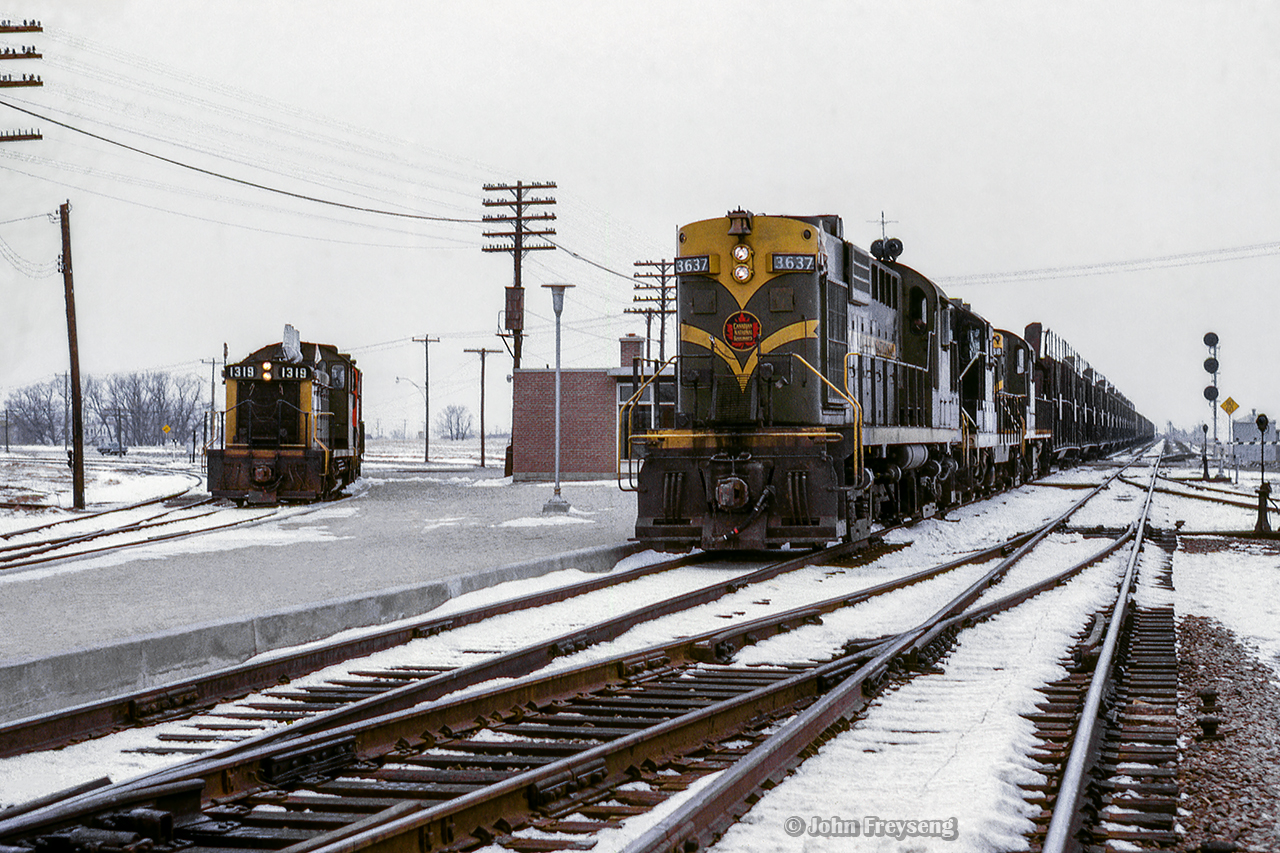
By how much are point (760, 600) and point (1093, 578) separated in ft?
11.9

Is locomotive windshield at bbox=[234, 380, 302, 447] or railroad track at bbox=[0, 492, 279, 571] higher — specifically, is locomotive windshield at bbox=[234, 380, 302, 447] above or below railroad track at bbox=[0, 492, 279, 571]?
above

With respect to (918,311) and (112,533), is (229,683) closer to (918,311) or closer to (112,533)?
(918,311)

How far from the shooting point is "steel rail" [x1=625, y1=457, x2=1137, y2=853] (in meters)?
3.53

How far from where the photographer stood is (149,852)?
347 centimetres

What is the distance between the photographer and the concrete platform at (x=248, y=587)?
6.43 meters

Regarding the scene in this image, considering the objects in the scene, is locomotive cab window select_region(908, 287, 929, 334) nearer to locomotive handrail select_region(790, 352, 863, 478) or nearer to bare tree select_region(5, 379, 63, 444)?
locomotive handrail select_region(790, 352, 863, 478)

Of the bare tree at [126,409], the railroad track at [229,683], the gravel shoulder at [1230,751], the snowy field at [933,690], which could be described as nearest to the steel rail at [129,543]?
the snowy field at [933,690]

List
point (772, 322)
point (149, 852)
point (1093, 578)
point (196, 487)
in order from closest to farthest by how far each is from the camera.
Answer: point (149, 852) < point (1093, 578) < point (772, 322) < point (196, 487)

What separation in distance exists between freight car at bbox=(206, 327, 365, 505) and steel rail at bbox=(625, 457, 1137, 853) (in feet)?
57.1

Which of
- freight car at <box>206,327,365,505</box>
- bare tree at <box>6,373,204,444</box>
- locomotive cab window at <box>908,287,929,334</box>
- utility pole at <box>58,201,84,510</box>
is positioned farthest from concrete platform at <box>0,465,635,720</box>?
bare tree at <box>6,373,204,444</box>

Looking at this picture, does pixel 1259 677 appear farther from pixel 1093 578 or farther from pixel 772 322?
pixel 772 322

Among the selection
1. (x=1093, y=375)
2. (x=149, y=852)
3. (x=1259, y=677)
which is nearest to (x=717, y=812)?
(x=149, y=852)

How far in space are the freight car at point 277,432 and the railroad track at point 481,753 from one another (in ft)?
54.4

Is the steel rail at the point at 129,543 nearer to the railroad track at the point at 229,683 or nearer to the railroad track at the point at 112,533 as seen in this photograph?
the railroad track at the point at 112,533
